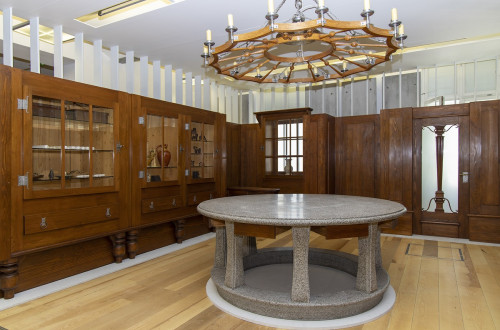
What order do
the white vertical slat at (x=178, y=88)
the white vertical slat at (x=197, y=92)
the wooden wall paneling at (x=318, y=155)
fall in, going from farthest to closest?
the white vertical slat at (x=197, y=92)
the wooden wall paneling at (x=318, y=155)
the white vertical slat at (x=178, y=88)

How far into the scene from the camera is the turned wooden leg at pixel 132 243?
3.88 metres

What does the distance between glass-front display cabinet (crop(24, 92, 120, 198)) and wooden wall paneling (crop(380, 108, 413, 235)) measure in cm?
389

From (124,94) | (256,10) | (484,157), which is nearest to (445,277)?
(484,157)

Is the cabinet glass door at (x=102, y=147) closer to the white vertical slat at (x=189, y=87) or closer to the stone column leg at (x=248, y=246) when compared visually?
the stone column leg at (x=248, y=246)

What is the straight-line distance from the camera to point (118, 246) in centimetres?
373

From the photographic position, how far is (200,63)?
16.6ft

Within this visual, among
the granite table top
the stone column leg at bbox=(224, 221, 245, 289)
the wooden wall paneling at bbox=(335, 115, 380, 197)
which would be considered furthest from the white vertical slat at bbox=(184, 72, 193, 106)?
the stone column leg at bbox=(224, 221, 245, 289)

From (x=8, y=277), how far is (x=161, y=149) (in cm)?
213

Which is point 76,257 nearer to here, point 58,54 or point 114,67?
point 58,54

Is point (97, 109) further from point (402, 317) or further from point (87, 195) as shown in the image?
point (402, 317)

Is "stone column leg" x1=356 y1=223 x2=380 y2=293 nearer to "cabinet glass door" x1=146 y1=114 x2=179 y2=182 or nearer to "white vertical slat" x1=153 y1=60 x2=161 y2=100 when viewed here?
"cabinet glass door" x1=146 y1=114 x2=179 y2=182

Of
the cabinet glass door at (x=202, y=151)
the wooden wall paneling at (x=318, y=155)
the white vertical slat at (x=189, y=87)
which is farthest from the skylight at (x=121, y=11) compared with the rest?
the wooden wall paneling at (x=318, y=155)

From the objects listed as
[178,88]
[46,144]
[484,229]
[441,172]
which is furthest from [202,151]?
[484,229]

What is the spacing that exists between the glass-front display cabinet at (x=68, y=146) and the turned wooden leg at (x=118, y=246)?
546 mm
